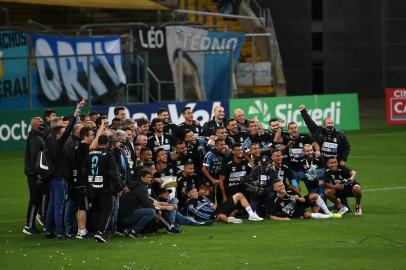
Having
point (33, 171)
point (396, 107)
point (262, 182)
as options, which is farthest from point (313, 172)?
point (396, 107)

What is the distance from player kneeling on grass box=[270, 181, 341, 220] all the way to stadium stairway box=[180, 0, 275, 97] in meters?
22.6

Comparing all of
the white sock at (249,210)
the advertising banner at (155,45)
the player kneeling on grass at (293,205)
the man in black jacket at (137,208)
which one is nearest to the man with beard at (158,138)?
the white sock at (249,210)

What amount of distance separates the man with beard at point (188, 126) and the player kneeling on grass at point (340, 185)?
2.95 m

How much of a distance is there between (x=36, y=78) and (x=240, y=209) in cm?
1328

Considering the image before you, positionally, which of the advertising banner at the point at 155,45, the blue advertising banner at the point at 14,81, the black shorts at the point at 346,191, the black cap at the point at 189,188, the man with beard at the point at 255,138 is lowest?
the black shorts at the point at 346,191

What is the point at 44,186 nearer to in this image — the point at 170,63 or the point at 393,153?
the point at 393,153

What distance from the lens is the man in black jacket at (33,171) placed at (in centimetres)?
2020

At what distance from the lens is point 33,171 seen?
20141mm

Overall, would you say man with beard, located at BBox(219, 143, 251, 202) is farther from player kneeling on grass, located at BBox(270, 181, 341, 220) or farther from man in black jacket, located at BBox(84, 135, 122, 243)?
man in black jacket, located at BBox(84, 135, 122, 243)

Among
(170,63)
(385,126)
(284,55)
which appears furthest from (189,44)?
(284,55)

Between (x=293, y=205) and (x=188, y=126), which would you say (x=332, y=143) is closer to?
(x=293, y=205)

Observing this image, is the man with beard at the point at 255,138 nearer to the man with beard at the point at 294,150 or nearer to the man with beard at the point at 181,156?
the man with beard at the point at 294,150

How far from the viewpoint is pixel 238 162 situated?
22.4m

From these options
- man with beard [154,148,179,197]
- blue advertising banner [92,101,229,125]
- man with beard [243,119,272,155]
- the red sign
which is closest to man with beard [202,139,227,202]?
man with beard [154,148,179,197]
